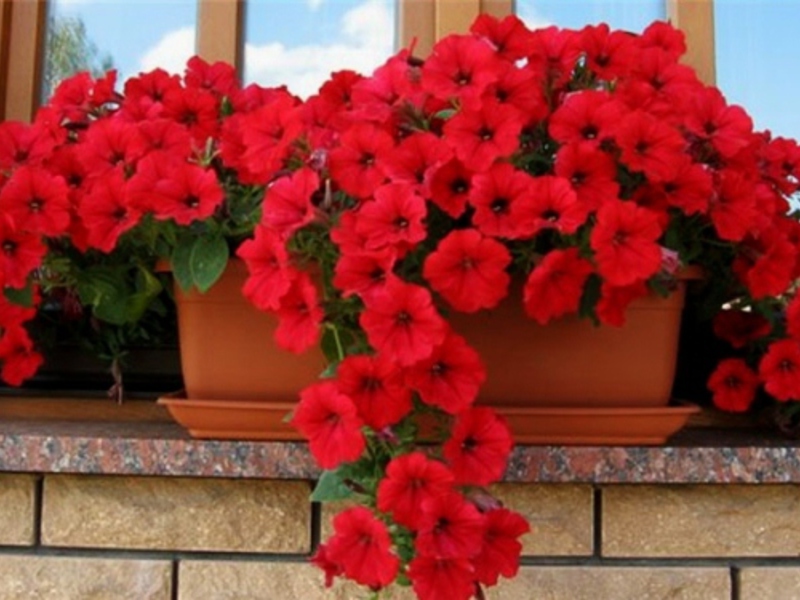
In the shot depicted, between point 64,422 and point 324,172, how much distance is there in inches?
21.9

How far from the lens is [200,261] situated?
0.96m

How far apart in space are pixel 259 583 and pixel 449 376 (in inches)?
13.9

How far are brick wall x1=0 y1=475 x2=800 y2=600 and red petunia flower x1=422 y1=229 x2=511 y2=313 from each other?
0.26 m

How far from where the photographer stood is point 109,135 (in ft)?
3.26

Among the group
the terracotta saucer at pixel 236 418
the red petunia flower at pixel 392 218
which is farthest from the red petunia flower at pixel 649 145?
the terracotta saucer at pixel 236 418

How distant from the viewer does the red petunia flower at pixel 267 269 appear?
847 mm

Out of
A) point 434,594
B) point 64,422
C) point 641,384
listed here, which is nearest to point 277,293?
A: point 434,594

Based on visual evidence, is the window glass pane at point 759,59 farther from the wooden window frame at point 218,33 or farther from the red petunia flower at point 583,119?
the red petunia flower at point 583,119

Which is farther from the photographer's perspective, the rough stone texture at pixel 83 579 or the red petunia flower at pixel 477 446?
the rough stone texture at pixel 83 579

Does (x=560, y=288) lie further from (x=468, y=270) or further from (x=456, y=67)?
(x=456, y=67)

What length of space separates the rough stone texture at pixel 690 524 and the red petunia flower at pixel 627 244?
269 millimetres

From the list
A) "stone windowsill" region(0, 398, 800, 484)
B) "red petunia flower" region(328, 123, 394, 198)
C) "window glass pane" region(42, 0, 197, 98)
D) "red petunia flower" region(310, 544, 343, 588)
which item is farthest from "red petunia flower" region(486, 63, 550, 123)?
"window glass pane" region(42, 0, 197, 98)

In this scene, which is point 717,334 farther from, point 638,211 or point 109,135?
point 109,135

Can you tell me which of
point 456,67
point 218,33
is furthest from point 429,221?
point 218,33
